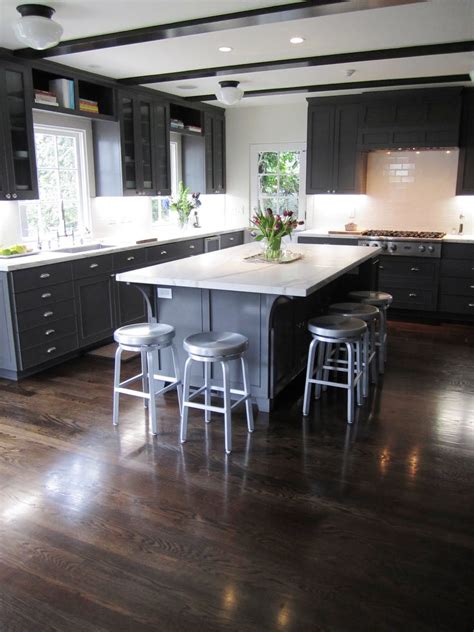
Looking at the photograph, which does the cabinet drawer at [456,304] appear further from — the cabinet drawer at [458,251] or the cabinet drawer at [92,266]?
the cabinet drawer at [92,266]

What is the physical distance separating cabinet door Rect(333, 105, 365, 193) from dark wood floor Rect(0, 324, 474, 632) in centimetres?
354

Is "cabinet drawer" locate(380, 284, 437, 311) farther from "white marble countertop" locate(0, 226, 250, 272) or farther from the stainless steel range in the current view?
"white marble countertop" locate(0, 226, 250, 272)

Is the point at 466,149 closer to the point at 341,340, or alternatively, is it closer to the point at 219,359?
the point at 341,340

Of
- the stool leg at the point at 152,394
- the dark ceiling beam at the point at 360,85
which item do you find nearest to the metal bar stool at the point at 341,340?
the stool leg at the point at 152,394

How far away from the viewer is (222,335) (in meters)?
3.34

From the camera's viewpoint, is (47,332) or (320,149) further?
(320,149)

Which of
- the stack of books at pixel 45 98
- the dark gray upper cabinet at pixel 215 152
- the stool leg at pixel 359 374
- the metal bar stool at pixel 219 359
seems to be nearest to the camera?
the metal bar stool at pixel 219 359

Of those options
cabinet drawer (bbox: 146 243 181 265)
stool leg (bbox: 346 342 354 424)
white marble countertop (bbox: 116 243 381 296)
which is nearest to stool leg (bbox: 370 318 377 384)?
white marble countertop (bbox: 116 243 381 296)

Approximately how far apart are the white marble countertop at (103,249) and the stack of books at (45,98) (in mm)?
1289

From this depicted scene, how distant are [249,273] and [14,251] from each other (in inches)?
84.8

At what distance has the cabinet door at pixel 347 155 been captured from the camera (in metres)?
6.48

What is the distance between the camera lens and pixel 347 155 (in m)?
6.59

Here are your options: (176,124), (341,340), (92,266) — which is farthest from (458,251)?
(92,266)

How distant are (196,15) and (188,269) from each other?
1.67 m
